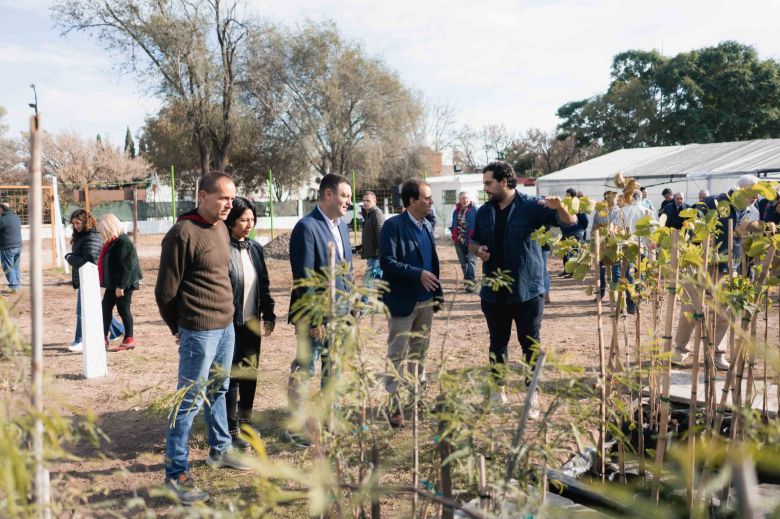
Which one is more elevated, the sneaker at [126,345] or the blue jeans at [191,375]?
the blue jeans at [191,375]

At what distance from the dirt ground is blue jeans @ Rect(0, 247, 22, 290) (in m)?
0.66

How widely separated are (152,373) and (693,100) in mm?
39260

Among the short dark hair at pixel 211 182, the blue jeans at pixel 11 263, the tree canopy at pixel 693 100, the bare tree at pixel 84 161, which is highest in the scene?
the tree canopy at pixel 693 100

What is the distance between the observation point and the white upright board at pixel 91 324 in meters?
5.83

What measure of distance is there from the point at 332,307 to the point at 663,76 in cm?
4266

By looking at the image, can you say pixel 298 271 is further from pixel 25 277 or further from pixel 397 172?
pixel 397 172

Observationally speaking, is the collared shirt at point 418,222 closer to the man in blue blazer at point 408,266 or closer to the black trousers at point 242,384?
the man in blue blazer at point 408,266

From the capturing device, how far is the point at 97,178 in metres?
39.8

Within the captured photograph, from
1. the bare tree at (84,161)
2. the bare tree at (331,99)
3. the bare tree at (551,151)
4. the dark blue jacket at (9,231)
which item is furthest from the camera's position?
the bare tree at (551,151)

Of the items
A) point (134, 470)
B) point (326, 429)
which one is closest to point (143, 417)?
point (134, 470)

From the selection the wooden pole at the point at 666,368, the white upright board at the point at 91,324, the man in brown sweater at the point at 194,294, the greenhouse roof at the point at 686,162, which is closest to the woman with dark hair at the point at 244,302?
the man in brown sweater at the point at 194,294

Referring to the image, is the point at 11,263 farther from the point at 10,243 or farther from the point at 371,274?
the point at 371,274

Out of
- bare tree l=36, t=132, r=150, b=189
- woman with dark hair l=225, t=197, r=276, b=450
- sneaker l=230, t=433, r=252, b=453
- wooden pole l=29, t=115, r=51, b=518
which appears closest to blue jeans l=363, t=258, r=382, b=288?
woman with dark hair l=225, t=197, r=276, b=450

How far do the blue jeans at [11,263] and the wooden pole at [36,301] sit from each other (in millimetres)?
11295
